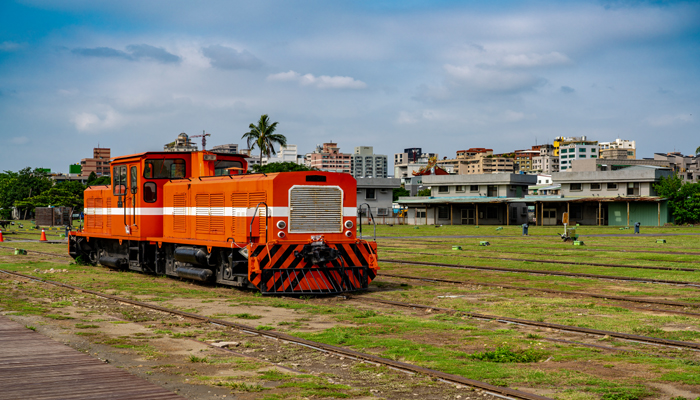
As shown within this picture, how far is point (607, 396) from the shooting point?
6.49 m

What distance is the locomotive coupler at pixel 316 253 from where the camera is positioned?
565 inches

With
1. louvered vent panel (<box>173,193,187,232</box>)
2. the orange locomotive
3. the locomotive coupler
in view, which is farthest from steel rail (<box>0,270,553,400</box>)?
louvered vent panel (<box>173,193,187,232</box>)

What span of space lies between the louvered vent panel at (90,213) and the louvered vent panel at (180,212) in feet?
19.2

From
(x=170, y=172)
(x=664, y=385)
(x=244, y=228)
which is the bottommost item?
(x=664, y=385)

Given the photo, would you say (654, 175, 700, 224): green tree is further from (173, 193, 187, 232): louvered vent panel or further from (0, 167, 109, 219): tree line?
(0, 167, 109, 219): tree line

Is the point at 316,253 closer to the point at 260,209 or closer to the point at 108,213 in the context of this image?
the point at 260,209

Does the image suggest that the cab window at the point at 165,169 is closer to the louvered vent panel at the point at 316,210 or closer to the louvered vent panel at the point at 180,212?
the louvered vent panel at the point at 180,212

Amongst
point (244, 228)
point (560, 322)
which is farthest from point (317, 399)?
point (244, 228)

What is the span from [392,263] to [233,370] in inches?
646

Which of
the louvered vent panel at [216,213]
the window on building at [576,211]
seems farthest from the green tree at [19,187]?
the louvered vent panel at [216,213]

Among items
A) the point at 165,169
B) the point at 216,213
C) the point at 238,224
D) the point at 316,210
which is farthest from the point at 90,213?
the point at 316,210

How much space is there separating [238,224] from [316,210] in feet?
6.54

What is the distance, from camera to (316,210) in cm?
1520

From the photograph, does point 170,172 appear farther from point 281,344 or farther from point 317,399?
point 317,399
